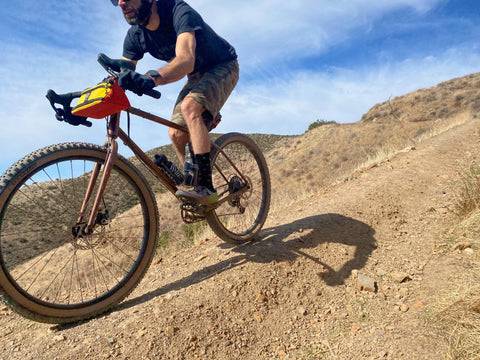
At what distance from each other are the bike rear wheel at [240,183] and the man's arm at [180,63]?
1063 mm

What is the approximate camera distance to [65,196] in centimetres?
290

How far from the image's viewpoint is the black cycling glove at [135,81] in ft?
8.58

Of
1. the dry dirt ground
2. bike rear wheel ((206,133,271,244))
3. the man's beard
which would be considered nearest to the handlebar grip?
the man's beard

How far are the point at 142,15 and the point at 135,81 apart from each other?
85 cm

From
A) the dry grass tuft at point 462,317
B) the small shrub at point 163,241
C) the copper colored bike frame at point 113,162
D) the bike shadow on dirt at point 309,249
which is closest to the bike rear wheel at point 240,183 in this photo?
the bike shadow on dirt at point 309,249

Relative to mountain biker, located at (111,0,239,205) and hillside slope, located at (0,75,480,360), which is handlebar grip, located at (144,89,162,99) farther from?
Result: hillside slope, located at (0,75,480,360)

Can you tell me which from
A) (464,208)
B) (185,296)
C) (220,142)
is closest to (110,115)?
(220,142)

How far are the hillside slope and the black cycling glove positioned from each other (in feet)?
5.61

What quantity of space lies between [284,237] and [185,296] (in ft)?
4.78

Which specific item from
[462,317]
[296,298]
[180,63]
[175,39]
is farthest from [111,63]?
[462,317]

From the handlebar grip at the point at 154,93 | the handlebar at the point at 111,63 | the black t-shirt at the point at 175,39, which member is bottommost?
the handlebar grip at the point at 154,93

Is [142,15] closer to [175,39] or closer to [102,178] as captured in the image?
[175,39]

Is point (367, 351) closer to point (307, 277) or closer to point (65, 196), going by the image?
point (307, 277)

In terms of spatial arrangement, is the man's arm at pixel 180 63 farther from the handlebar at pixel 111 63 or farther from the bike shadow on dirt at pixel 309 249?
the bike shadow on dirt at pixel 309 249
